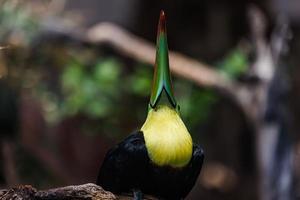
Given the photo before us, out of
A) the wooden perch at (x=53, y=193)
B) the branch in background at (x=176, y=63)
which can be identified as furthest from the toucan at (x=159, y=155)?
the branch in background at (x=176, y=63)

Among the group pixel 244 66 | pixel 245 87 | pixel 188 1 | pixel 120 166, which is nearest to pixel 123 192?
pixel 120 166

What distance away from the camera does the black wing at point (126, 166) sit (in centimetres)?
190

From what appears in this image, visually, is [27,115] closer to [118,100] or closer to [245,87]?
[118,100]

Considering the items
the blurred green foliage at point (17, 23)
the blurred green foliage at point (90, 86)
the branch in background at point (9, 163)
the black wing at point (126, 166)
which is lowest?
the branch in background at point (9, 163)

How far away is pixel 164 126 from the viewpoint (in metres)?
1.90

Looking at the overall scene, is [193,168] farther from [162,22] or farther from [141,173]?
[162,22]

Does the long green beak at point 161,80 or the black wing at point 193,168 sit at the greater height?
the long green beak at point 161,80

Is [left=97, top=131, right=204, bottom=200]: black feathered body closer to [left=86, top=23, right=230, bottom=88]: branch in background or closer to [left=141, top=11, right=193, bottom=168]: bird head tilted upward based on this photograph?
[left=141, top=11, right=193, bottom=168]: bird head tilted upward

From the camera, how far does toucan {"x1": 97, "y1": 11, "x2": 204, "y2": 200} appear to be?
187cm

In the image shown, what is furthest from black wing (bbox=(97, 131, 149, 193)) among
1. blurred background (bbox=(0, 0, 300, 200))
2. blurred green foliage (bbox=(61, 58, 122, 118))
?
blurred green foliage (bbox=(61, 58, 122, 118))

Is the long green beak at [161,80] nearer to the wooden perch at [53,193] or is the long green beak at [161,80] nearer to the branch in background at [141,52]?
the wooden perch at [53,193]

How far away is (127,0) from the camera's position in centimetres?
610

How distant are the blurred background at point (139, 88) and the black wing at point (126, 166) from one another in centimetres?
172

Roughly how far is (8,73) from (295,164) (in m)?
1.59
